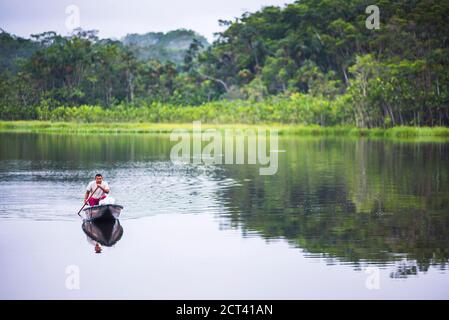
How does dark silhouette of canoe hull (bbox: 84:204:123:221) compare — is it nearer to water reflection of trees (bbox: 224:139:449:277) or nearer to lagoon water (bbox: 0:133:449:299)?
lagoon water (bbox: 0:133:449:299)

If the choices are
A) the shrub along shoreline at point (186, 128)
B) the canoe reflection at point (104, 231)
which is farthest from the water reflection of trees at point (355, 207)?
the shrub along shoreline at point (186, 128)

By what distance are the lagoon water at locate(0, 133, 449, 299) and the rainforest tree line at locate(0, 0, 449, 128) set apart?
32021 millimetres

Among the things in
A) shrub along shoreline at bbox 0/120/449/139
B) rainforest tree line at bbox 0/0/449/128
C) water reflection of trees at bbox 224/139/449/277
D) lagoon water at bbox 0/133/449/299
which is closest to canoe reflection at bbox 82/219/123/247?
lagoon water at bbox 0/133/449/299

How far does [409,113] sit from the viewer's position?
180 ft

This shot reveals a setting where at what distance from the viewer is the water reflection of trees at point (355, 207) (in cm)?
1359

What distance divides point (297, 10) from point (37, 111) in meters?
24.8

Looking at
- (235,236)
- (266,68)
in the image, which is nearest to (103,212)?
(235,236)

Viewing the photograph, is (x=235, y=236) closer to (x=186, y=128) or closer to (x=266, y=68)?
(x=186, y=128)

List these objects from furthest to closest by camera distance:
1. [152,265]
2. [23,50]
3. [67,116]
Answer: [23,50] < [67,116] < [152,265]

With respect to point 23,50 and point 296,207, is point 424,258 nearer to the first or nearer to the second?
point 296,207

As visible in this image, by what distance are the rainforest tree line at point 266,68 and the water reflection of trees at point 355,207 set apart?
89.2 ft

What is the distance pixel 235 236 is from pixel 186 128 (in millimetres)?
47416

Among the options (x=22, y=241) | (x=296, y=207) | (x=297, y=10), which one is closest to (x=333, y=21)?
(x=297, y=10)

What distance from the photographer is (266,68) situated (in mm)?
73812
